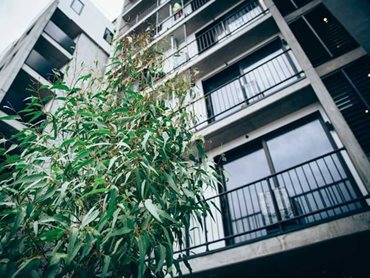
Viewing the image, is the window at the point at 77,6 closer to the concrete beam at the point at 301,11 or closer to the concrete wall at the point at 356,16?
the concrete beam at the point at 301,11

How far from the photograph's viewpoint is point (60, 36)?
14.5 meters

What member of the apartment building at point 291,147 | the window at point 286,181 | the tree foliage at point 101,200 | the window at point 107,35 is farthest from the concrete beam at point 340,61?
the window at point 107,35

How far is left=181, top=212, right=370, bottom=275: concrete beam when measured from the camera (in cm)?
381

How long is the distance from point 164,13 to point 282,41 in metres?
8.77

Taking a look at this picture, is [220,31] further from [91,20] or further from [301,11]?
[91,20]

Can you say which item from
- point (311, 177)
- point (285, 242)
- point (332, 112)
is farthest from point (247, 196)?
point (332, 112)

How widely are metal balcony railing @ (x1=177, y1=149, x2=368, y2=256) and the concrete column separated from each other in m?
0.30

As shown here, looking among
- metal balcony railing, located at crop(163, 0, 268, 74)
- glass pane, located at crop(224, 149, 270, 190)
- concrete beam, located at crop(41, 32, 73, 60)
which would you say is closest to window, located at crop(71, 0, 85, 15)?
concrete beam, located at crop(41, 32, 73, 60)

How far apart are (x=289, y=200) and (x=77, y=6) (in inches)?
645

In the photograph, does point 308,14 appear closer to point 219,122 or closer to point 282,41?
point 282,41

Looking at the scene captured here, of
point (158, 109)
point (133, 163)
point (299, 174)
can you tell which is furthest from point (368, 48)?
point (299, 174)

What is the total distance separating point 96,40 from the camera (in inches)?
599

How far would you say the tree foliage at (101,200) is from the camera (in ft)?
6.29

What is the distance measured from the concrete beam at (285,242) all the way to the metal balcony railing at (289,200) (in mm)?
278
